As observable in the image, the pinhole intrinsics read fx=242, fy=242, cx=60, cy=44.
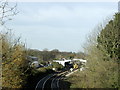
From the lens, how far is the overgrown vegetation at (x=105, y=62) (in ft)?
46.6

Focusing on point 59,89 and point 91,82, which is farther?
point 59,89

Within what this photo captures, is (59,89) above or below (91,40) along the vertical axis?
below

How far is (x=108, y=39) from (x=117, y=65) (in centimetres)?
265

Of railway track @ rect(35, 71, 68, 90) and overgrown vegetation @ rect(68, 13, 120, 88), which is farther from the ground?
overgrown vegetation @ rect(68, 13, 120, 88)

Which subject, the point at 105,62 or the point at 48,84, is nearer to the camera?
the point at 105,62

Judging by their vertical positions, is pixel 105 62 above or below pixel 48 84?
above

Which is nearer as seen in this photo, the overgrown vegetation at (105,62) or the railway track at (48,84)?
the overgrown vegetation at (105,62)

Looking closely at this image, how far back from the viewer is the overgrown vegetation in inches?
559

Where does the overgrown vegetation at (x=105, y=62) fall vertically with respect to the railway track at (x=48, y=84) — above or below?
above

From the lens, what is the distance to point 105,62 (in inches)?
595

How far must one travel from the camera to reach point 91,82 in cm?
1567

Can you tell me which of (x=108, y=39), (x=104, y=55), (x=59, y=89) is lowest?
(x=59, y=89)

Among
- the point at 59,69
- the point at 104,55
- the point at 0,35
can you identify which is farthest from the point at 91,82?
the point at 59,69

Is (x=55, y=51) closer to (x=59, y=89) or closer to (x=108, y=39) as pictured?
(x=59, y=89)
